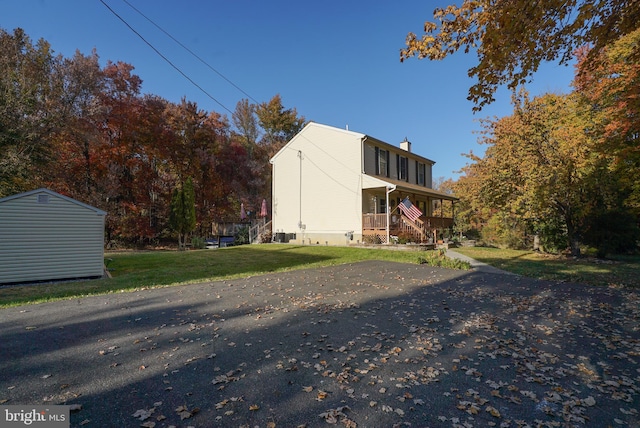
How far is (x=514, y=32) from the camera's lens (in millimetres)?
5039

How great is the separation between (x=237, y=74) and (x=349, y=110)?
12399 millimetres

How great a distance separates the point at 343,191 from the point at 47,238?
1469 cm

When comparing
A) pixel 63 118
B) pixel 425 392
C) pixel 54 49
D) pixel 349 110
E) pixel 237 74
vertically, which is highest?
pixel 54 49

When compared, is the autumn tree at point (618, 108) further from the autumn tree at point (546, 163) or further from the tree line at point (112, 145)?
the tree line at point (112, 145)

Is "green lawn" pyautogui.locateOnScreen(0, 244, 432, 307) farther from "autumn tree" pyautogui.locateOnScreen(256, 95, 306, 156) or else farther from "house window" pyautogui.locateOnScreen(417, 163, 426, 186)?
"autumn tree" pyautogui.locateOnScreen(256, 95, 306, 156)

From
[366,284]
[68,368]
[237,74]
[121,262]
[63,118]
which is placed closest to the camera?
[68,368]

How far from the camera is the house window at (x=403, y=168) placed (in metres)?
23.4

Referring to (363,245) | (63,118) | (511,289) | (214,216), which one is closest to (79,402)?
(511,289)

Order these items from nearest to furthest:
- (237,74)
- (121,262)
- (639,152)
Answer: (639,152) → (121,262) → (237,74)

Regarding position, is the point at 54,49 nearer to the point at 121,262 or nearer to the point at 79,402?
the point at 121,262

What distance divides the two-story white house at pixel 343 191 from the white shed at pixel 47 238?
13.2 metres

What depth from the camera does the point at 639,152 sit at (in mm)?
10312

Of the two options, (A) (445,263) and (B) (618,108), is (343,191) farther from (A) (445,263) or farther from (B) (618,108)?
(B) (618,108)

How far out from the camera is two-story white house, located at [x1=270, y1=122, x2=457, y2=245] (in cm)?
1903
